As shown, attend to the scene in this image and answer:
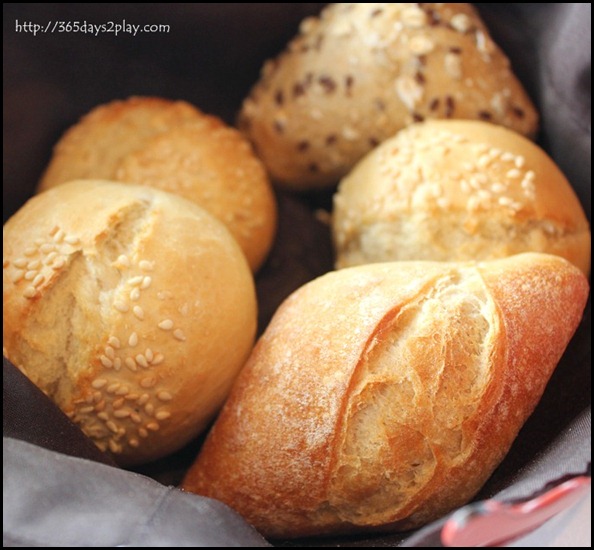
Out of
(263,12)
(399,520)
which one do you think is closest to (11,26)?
(263,12)

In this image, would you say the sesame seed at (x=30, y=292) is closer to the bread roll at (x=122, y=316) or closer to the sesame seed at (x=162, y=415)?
the bread roll at (x=122, y=316)

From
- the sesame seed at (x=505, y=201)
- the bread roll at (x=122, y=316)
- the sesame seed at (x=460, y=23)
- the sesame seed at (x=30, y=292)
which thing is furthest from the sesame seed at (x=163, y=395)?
the sesame seed at (x=460, y=23)

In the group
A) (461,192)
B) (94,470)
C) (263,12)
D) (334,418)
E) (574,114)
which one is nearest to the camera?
(94,470)

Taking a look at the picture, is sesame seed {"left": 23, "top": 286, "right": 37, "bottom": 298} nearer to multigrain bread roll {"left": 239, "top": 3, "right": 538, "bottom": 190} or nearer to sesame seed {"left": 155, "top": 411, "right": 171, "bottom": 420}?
sesame seed {"left": 155, "top": 411, "right": 171, "bottom": 420}

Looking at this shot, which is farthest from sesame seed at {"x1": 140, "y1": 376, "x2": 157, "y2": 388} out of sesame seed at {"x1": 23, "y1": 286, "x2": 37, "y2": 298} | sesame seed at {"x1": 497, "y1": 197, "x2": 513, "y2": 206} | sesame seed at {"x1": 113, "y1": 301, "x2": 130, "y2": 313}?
sesame seed at {"x1": 497, "y1": 197, "x2": 513, "y2": 206}

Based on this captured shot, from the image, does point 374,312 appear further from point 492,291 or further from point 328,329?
point 492,291

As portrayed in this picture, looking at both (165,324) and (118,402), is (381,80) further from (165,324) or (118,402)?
(118,402)

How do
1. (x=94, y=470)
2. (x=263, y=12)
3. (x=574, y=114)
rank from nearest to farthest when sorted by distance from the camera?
(x=94, y=470), (x=574, y=114), (x=263, y=12)
